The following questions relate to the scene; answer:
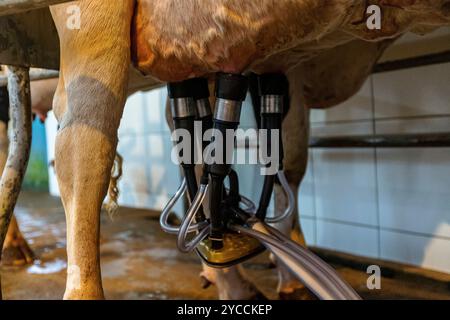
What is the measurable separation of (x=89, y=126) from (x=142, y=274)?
1.07 meters

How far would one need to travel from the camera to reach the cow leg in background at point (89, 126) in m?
0.62

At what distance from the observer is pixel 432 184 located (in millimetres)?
1389

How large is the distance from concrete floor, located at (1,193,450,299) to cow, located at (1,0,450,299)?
79 centimetres

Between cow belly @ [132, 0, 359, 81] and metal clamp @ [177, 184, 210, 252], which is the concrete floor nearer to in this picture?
metal clamp @ [177, 184, 210, 252]

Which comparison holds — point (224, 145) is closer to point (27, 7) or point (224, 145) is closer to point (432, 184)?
point (27, 7)

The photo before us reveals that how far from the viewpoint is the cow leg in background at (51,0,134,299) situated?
62cm

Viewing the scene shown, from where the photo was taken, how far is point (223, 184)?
815 mm

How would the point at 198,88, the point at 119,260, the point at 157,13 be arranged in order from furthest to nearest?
the point at 119,260, the point at 198,88, the point at 157,13

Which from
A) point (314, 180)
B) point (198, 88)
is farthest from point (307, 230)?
point (198, 88)

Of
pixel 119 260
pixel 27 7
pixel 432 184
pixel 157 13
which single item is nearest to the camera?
pixel 27 7

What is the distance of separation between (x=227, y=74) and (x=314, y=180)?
45.8 inches

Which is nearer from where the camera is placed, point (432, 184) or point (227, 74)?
point (227, 74)

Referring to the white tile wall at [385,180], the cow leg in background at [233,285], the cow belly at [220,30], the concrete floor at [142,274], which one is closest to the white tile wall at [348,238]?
the white tile wall at [385,180]

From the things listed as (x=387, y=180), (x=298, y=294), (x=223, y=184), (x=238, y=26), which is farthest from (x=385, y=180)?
(x=238, y=26)
